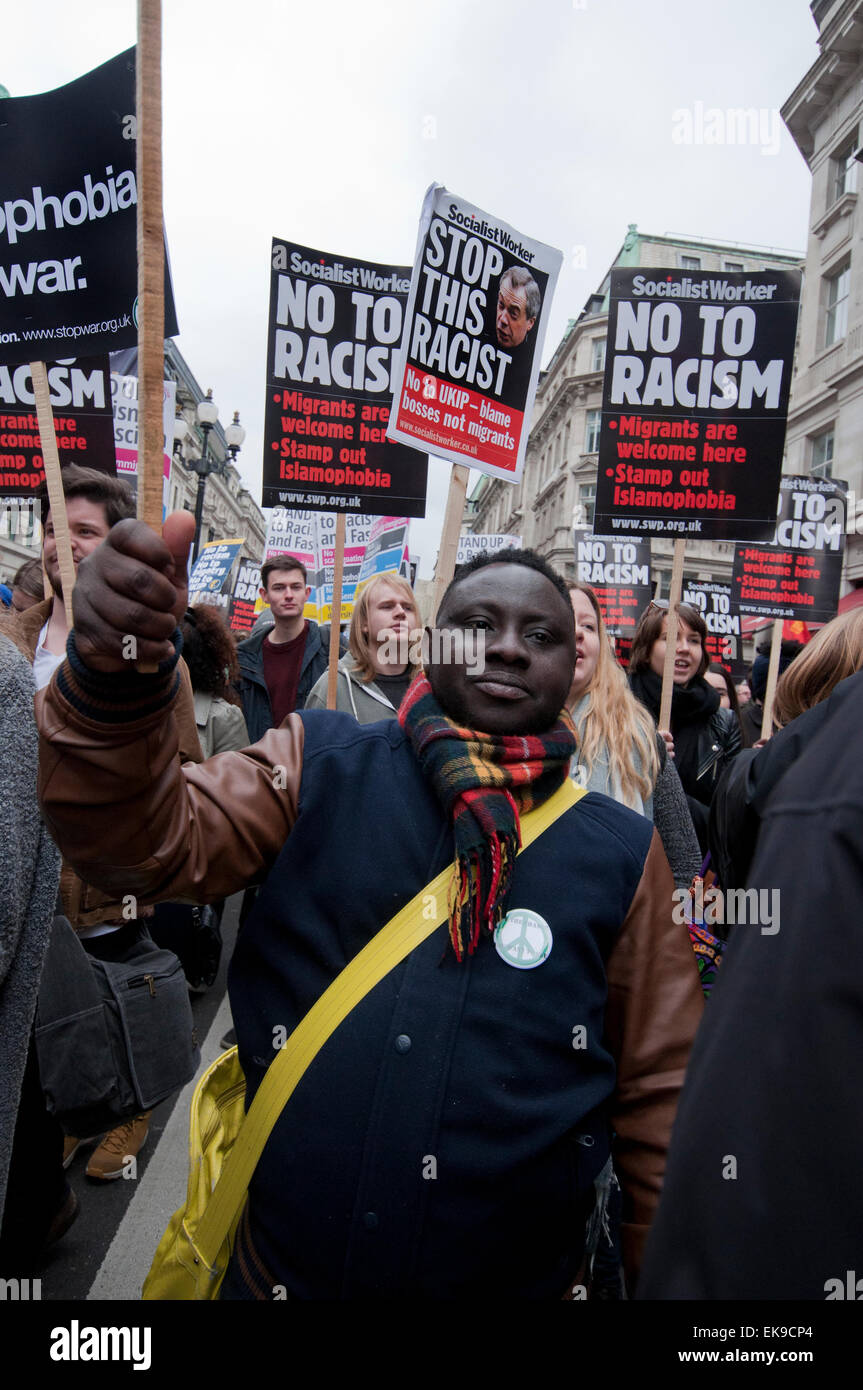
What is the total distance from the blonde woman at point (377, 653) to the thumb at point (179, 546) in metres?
2.97

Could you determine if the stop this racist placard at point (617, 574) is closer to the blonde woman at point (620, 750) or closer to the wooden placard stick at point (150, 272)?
the blonde woman at point (620, 750)

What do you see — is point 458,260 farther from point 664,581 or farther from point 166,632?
point 664,581

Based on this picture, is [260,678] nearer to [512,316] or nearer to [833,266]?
[512,316]

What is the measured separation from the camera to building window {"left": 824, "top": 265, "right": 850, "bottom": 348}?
21.4 meters

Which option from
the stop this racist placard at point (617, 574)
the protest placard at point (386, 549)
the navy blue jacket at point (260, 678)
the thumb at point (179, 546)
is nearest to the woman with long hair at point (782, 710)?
the thumb at point (179, 546)

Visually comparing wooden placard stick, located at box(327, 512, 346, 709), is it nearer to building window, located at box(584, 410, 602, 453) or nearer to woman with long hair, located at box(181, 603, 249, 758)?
woman with long hair, located at box(181, 603, 249, 758)

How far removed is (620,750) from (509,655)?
151cm

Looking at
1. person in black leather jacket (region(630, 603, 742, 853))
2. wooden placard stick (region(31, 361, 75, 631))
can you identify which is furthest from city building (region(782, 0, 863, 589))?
wooden placard stick (region(31, 361, 75, 631))

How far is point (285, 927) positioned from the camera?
1.39 m

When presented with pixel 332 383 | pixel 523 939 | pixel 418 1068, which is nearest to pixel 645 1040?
pixel 523 939

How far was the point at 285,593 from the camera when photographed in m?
5.69

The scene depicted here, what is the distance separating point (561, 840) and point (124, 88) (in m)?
3.03

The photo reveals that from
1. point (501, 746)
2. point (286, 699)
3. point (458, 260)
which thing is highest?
point (458, 260)

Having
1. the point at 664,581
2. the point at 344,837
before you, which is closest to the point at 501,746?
the point at 344,837
